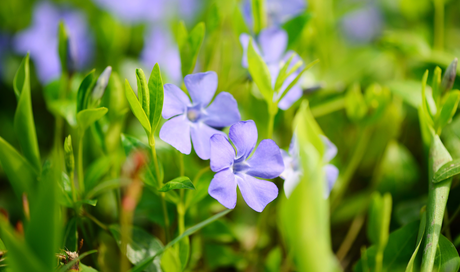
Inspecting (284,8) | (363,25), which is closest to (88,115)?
(284,8)

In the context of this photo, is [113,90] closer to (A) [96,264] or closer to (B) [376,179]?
(A) [96,264]

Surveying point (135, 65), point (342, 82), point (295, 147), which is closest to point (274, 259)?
point (295, 147)

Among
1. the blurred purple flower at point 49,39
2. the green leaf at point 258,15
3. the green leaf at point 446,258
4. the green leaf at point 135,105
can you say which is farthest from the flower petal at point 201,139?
the blurred purple flower at point 49,39

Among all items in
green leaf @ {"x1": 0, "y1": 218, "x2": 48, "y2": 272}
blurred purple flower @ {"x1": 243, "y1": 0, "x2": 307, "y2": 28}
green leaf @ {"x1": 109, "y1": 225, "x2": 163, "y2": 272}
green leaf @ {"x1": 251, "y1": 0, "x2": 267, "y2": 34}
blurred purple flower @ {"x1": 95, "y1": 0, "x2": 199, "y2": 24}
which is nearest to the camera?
green leaf @ {"x1": 0, "y1": 218, "x2": 48, "y2": 272}

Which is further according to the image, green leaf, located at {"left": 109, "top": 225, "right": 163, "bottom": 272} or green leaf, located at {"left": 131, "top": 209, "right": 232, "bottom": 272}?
green leaf, located at {"left": 109, "top": 225, "right": 163, "bottom": 272}

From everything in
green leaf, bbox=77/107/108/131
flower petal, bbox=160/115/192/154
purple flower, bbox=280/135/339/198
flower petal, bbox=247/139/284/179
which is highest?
green leaf, bbox=77/107/108/131

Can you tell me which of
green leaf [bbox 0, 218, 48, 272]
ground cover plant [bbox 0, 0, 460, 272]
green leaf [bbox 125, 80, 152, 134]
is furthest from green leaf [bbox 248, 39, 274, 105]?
green leaf [bbox 0, 218, 48, 272]

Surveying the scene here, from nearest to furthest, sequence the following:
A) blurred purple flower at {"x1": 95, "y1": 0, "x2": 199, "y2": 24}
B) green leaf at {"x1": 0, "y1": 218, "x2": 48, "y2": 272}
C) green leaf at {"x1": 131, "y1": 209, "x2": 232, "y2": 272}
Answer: green leaf at {"x1": 0, "y1": 218, "x2": 48, "y2": 272}
green leaf at {"x1": 131, "y1": 209, "x2": 232, "y2": 272}
blurred purple flower at {"x1": 95, "y1": 0, "x2": 199, "y2": 24}

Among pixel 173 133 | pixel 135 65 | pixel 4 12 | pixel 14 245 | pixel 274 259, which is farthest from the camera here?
pixel 4 12

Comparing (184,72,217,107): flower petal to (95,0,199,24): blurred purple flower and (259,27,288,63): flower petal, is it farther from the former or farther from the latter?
(95,0,199,24): blurred purple flower
